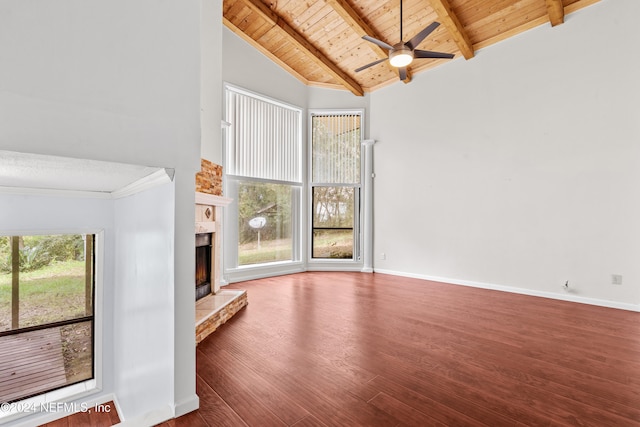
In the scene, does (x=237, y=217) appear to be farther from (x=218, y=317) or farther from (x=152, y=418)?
(x=152, y=418)

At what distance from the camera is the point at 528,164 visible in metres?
4.26

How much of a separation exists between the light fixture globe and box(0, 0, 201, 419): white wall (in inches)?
104

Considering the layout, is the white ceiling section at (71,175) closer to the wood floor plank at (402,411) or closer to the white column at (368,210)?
the wood floor plank at (402,411)

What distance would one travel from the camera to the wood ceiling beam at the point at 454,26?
12.8ft

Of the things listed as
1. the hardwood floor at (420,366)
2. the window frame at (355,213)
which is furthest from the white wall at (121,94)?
the window frame at (355,213)

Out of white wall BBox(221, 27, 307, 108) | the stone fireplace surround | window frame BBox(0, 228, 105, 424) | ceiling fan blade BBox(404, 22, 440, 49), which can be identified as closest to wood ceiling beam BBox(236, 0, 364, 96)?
white wall BBox(221, 27, 307, 108)

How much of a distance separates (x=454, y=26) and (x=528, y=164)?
2.27 m

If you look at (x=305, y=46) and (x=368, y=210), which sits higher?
(x=305, y=46)

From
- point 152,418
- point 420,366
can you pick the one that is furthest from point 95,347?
point 420,366

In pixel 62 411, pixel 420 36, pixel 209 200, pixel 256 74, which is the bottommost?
pixel 62 411

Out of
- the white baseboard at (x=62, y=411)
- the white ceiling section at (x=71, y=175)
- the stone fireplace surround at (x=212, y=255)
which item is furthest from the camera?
the stone fireplace surround at (x=212, y=255)

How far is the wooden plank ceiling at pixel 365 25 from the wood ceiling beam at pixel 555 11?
11mm

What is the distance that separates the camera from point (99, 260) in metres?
2.33

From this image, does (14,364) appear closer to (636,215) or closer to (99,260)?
(99,260)
